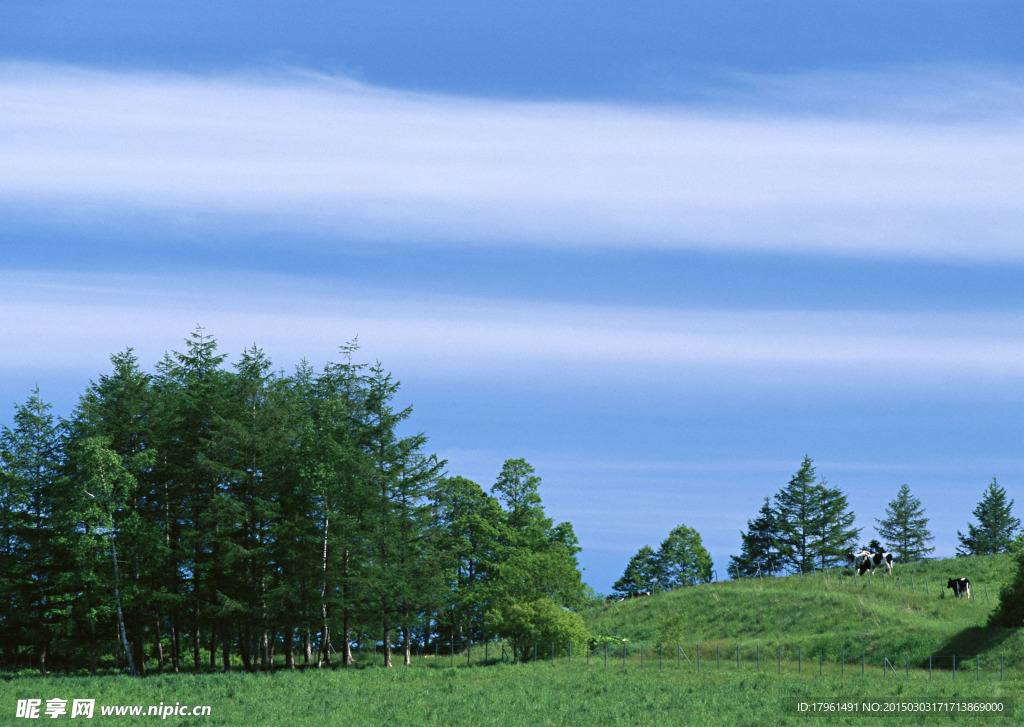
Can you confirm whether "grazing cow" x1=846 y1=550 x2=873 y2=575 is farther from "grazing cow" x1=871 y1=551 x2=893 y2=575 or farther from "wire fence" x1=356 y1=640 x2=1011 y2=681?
"wire fence" x1=356 y1=640 x2=1011 y2=681

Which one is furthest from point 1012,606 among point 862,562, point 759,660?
point 862,562

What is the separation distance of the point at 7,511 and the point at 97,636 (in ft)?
30.7

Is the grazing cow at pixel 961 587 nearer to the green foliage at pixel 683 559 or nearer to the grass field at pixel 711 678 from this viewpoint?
the grass field at pixel 711 678

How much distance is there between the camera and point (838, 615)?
2581 inches

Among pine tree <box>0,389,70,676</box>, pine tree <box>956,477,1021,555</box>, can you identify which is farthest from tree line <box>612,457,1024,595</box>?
pine tree <box>0,389,70,676</box>

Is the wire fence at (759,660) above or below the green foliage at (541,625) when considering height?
below

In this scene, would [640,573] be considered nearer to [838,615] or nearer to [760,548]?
[760,548]

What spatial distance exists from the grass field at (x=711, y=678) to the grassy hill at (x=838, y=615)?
0.50ft

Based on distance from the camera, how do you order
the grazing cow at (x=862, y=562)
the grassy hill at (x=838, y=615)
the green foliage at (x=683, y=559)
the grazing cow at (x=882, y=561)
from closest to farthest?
the grassy hill at (x=838, y=615) → the grazing cow at (x=882, y=561) → the grazing cow at (x=862, y=562) → the green foliage at (x=683, y=559)

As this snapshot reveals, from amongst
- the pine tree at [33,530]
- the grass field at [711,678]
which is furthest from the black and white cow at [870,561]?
the pine tree at [33,530]

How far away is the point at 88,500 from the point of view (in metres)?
58.3

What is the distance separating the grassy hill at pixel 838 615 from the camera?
2242 inches

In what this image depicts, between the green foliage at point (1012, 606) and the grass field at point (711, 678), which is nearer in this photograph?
the grass field at point (711, 678)

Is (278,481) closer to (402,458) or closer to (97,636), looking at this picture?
(402,458)
